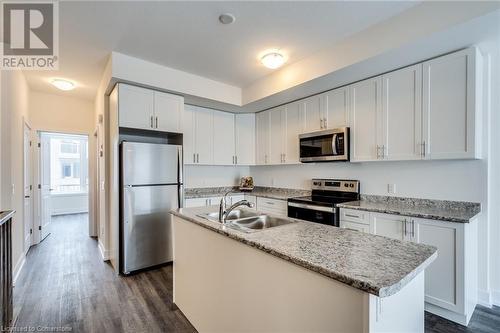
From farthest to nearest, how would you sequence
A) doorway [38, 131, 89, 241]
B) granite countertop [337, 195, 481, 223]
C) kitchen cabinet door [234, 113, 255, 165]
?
1. doorway [38, 131, 89, 241]
2. kitchen cabinet door [234, 113, 255, 165]
3. granite countertop [337, 195, 481, 223]

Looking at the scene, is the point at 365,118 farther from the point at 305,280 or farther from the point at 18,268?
the point at 18,268

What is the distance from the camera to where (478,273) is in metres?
2.41

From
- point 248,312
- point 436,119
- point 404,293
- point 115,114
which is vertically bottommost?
point 248,312

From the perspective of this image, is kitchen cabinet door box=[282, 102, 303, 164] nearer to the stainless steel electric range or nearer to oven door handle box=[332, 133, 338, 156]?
the stainless steel electric range

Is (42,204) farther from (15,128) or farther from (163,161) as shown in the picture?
(163,161)

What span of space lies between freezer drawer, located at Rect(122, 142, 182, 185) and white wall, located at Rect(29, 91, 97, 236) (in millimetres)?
2319

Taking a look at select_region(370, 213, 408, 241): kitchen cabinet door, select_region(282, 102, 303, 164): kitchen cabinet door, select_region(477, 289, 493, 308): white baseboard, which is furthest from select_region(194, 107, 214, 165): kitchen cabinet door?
select_region(477, 289, 493, 308): white baseboard

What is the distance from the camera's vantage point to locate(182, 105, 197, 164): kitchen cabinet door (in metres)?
4.05

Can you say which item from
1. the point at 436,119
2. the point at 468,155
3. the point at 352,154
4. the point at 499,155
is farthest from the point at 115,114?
the point at 499,155

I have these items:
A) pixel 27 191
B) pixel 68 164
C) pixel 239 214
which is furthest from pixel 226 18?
pixel 68 164

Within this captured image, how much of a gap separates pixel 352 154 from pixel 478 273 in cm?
173

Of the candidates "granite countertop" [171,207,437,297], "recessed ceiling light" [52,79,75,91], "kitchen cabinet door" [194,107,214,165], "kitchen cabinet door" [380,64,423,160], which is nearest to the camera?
"granite countertop" [171,207,437,297]

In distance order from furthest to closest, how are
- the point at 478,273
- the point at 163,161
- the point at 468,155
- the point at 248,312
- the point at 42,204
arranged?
the point at 42,204 < the point at 163,161 < the point at 478,273 < the point at 468,155 < the point at 248,312

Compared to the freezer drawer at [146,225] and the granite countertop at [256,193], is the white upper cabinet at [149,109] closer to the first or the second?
the freezer drawer at [146,225]
